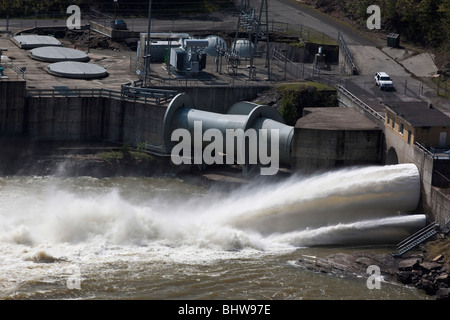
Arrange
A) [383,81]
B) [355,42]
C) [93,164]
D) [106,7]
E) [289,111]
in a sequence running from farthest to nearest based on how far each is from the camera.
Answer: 1. [106,7]
2. [355,42]
3. [383,81]
4. [289,111]
5. [93,164]

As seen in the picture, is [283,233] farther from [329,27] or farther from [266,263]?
[329,27]

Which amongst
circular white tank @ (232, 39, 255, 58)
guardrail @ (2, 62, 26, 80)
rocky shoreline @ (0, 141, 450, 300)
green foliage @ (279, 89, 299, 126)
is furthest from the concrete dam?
circular white tank @ (232, 39, 255, 58)

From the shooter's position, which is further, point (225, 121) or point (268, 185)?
point (225, 121)

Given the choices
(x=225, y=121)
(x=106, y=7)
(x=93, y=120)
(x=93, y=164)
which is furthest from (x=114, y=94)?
(x=106, y=7)

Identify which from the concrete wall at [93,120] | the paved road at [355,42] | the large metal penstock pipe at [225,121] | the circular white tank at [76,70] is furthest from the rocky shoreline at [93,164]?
the paved road at [355,42]

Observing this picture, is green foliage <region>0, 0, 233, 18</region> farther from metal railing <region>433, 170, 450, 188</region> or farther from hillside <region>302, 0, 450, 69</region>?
metal railing <region>433, 170, 450, 188</region>

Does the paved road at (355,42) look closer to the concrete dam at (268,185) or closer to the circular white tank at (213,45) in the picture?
the circular white tank at (213,45)

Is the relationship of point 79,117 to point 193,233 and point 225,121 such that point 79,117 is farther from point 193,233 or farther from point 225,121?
point 193,233

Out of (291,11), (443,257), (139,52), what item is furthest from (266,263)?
(291,11)
